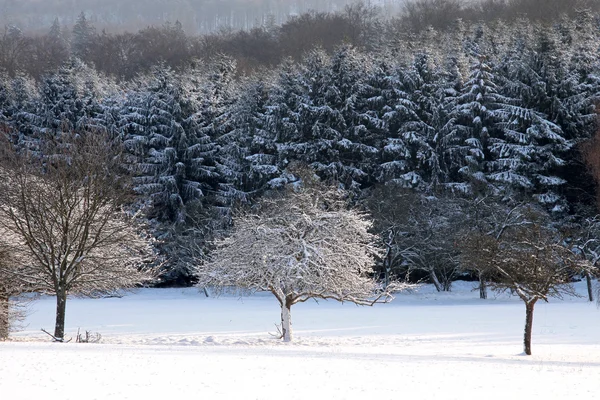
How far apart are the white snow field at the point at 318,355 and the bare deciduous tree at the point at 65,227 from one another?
222cm

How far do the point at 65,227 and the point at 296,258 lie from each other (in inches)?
302

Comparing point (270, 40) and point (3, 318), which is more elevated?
point (270, 40)

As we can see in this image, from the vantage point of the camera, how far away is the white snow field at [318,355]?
1052 cm

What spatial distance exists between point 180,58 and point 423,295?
43539 millimetres

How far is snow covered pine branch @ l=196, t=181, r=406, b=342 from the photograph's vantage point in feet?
70.4

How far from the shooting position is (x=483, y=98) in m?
45.3

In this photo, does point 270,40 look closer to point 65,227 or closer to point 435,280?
point 435,280

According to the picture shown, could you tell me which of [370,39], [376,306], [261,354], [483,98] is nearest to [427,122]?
[483,98]

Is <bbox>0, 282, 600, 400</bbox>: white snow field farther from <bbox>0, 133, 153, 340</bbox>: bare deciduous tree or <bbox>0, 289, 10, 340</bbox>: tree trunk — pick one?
<bbox>0, 133, 153, 340</bbox>: bare deciduous tree

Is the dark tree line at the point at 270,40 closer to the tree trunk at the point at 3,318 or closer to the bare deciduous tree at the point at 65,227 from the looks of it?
the bare deciduous tree at the point at 65,227

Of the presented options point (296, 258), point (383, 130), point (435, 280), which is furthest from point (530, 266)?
point (383, 130)

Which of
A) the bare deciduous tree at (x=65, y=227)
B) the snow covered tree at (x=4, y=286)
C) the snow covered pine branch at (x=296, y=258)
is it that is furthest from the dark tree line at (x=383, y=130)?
the snow covered tree at (x=4, y=286)

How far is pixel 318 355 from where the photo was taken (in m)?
16.1

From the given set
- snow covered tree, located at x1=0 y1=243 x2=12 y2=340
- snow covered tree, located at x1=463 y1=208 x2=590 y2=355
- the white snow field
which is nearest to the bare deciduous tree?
snow covered tree, located at x1=0 y1=243 x2=12 y2=340
